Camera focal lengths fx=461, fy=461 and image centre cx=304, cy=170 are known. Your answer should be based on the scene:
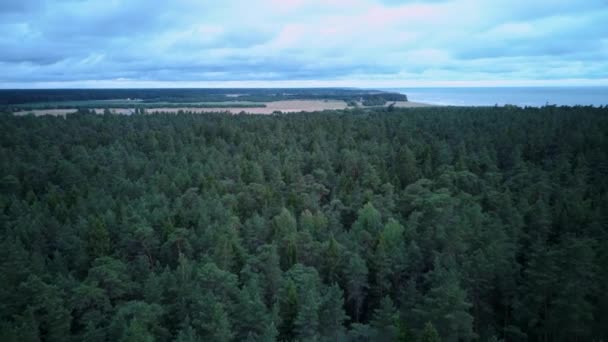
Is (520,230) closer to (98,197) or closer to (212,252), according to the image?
(212,252)

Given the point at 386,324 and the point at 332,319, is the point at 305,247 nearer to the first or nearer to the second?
the point at 332,319

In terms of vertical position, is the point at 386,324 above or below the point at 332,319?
above

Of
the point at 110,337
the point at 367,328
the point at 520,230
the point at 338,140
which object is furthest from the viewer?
the point at 338,140

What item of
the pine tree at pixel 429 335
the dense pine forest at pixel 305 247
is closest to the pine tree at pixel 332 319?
the dense pine forest at pixel 305 247

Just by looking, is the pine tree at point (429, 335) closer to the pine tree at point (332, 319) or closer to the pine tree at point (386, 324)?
the pine tree at point (386, 324)

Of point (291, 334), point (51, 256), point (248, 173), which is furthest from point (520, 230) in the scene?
point (51, 256)

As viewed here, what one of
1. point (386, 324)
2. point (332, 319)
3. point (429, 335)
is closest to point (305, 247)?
point (332, 319)

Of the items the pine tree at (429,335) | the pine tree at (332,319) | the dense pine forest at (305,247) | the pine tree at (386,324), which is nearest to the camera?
the pine tree at (429,335)

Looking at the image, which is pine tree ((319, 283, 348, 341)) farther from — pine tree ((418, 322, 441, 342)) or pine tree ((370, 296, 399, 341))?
pine tree ((418, 322, 441, 342))
